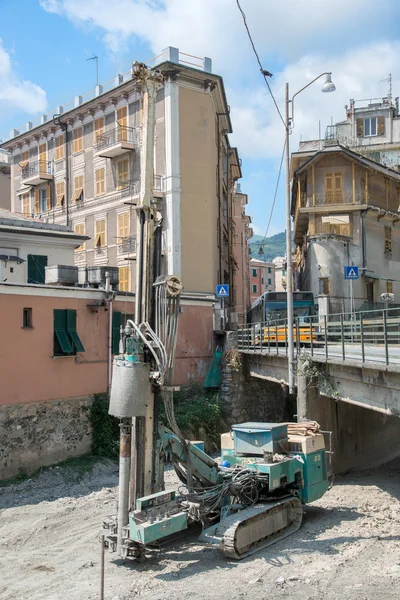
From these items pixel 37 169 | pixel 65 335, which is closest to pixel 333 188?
pixel 37 169

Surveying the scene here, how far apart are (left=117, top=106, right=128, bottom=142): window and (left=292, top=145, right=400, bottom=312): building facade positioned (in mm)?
11844

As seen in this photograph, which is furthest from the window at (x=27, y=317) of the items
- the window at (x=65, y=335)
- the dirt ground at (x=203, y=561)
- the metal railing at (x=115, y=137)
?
the metal railing at (x=115, y=137)

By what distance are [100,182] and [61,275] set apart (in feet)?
43.9

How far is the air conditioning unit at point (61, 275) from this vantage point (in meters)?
23.5

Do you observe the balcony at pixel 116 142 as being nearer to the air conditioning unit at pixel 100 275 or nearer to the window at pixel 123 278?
the window at pixel 123 278

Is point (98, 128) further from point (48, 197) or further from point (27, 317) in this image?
point (27, 317)

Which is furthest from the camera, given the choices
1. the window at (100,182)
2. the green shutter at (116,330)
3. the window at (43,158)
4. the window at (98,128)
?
the window at (43,158)

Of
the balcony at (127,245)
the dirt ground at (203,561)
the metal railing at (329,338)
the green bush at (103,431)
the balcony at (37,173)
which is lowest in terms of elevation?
the dirt ground at (203,561)

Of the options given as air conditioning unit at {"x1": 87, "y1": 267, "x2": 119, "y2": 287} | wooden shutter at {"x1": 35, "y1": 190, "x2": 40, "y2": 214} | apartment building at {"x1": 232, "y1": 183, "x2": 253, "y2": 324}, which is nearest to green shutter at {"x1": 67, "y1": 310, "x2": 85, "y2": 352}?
air conditioning unit at {"x1": 87, "y1": 267, "x2": 119, "y2": 287}

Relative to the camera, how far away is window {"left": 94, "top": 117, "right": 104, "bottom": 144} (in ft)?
115

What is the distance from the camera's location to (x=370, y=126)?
54.3 m

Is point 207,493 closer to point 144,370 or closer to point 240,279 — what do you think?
point 144,370

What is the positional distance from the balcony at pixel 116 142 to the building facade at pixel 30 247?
271 inches

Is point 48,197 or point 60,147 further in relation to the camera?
point 48,197
